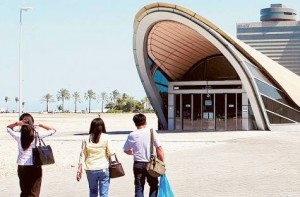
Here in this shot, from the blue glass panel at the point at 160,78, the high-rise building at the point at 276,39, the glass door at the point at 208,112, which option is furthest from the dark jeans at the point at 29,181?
the high-rise building at the point at 276,39

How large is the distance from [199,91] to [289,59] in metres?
165

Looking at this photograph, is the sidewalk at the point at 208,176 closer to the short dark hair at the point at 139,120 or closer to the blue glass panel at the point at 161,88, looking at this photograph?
the short dark hair at the point at 139,120

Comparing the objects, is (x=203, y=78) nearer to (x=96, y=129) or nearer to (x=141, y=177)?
(x=141, y=177)

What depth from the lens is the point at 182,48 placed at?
37000 mm

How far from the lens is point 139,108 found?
513 feet

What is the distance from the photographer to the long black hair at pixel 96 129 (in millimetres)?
6625

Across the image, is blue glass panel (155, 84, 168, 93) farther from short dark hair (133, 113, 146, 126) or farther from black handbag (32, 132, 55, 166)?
black handbag (32, 132, 55, 166)

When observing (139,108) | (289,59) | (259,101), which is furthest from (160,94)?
(289,59)

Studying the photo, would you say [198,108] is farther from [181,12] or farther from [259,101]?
[181,12]

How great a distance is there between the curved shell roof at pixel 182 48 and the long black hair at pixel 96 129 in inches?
971

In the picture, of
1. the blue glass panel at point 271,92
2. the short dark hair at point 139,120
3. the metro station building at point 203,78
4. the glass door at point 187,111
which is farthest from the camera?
the glass door at point 187,111

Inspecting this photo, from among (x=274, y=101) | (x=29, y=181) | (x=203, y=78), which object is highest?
(x=203, y=78)

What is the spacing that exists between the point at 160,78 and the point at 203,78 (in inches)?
184

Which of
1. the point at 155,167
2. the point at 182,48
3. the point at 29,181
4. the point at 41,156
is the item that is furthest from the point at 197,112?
the point at 41,156
